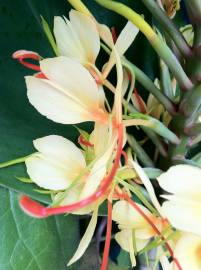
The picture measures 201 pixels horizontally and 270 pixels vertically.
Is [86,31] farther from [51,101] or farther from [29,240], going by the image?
[29,240]

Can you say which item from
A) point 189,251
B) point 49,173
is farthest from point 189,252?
point 49,173

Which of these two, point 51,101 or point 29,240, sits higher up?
point 51,101

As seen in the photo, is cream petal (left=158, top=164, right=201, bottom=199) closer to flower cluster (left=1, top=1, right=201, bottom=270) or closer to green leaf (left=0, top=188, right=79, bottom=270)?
flower cluster (left=1, top=1, right=201, bottom=270)

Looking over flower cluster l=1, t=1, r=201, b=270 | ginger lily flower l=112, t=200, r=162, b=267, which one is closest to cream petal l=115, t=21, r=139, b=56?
flower cluster l=1, t=1, r=201, b=270

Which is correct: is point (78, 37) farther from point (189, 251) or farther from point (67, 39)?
point (189, 251)

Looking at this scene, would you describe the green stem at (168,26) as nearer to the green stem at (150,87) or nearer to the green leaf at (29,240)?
the green stem at (150,87)

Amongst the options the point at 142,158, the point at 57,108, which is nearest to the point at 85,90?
the point at 57,108

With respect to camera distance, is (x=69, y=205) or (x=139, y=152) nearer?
(x=69, y=205)

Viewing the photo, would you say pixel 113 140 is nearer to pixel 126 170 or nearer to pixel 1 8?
pixel 126 170
